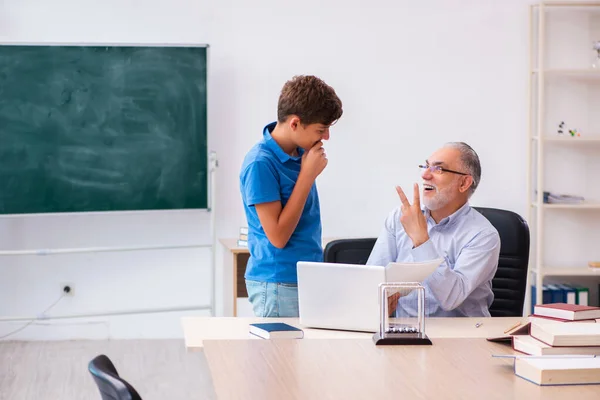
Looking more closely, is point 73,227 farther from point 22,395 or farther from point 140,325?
point 22,395

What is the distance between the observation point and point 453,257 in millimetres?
2686

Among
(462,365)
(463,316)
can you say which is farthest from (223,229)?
(462,365)

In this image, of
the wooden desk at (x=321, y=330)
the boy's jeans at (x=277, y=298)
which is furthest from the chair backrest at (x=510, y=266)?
the boy's jeans at (x=277, y=298)

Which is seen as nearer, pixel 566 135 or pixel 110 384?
pixel 110 384

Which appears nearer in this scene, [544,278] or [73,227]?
[73,227]

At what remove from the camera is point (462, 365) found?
1.90 meters

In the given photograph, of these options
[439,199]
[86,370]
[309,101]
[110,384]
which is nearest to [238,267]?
[86,370]

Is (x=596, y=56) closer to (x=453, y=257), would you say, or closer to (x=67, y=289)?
(x=453, y=257)

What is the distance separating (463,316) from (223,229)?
7.77ft

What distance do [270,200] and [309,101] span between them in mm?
332

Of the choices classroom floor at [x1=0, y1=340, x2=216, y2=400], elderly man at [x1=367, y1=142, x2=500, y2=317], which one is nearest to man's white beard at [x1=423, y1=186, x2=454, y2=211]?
elderly man at [x1=367, y1=142, x2=500, y2=317]

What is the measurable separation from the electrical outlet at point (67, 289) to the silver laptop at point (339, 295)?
2.75 m

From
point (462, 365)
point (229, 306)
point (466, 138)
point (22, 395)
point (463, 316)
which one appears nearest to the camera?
point (462, 365)

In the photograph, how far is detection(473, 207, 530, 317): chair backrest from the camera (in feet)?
9.29
